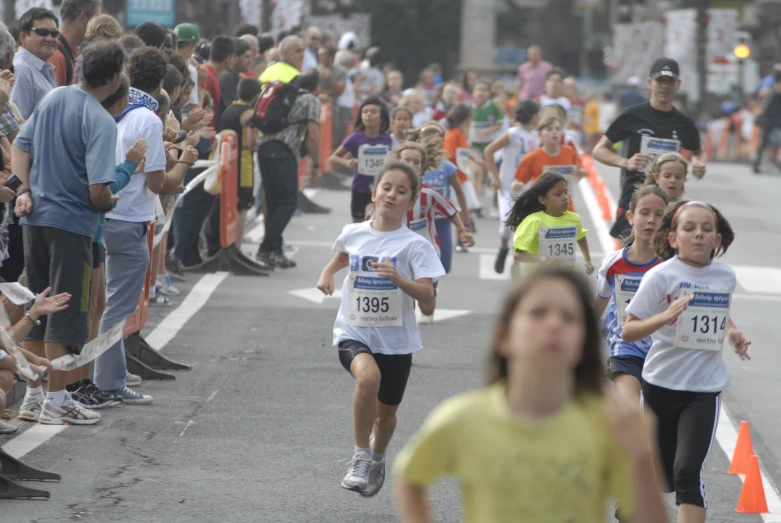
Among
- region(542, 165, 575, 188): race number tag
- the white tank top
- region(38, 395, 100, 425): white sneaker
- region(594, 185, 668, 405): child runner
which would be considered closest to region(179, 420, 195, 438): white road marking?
region(38, 395, 100, 425): white sneaker

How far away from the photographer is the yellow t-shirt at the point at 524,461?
3090mm

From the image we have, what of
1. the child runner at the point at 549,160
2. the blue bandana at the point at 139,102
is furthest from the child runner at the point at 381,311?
the child runner at the point at 549,160

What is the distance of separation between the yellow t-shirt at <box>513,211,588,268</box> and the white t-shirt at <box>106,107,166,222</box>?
7.64ft

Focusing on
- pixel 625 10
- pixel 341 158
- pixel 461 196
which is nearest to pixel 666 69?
pixel 461 196

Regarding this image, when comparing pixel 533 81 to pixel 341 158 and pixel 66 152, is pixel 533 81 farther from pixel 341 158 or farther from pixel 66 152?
pixel 66 152

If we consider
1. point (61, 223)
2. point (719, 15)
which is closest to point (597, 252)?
point (61, 223)

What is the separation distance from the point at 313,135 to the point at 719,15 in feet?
99.7

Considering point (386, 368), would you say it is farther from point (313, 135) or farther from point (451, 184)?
point (313, 135)

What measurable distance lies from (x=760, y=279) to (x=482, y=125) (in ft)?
19.6

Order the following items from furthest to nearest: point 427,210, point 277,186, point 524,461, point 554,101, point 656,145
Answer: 1. point 554,101
2. point 277,186
3. point 656,145
4. point 427,210
5. point 524,461

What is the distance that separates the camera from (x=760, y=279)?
15.1m

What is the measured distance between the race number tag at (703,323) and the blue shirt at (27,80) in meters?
5.07

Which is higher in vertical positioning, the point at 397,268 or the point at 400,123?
the point at 397,268

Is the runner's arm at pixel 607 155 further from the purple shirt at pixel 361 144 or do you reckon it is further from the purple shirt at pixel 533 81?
the purple shirt at pixel 533 81
